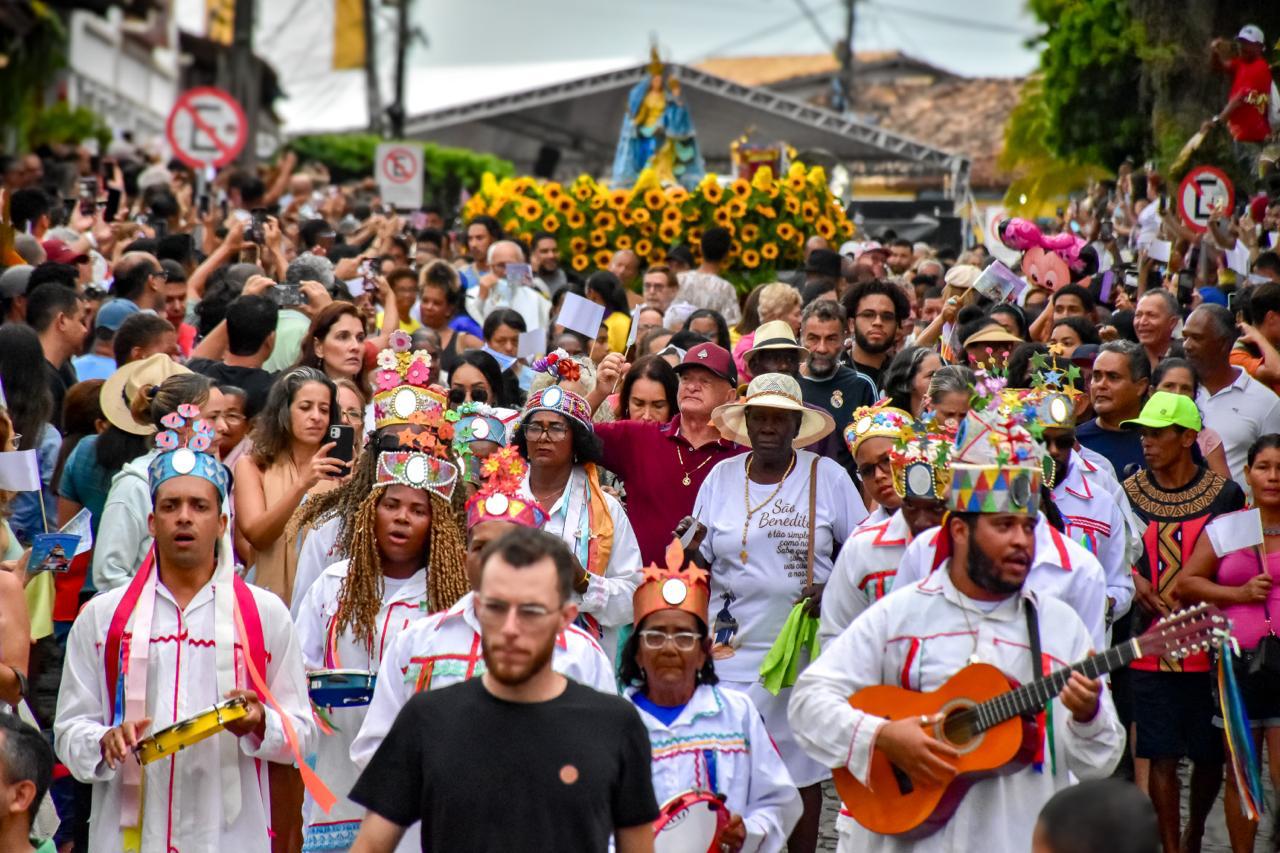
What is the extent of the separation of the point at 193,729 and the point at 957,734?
89.2 inches

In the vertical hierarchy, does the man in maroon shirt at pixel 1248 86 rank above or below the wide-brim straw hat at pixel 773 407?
above

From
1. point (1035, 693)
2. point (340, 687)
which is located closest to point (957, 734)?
point (1035, 693)

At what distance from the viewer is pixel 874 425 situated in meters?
8.33

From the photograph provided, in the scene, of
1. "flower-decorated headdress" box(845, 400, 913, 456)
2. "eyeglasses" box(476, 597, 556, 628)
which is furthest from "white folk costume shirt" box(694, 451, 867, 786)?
"eyeglasses" box(476, 597, 556, 628)

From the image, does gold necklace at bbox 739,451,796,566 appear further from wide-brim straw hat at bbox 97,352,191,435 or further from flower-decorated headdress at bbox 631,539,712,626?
wide-brim straw hat at bbox 97,352,191,435

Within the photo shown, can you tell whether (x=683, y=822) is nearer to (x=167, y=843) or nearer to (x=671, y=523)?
(x=167, y=843)

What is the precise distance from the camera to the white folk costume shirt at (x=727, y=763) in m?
6.38

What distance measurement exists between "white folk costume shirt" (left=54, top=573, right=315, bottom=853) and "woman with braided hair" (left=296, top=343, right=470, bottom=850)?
420 mm

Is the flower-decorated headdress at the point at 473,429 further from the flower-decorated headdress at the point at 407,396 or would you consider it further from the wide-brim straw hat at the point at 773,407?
the wide-brim straw hat at the point at 773,407

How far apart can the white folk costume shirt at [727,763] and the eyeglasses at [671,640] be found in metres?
0.19

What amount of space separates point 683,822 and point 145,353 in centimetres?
468

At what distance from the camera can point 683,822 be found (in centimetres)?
625

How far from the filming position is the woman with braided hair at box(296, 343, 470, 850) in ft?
22.6

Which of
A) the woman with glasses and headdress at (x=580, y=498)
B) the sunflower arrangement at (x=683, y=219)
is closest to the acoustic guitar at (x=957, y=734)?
the woman with glasses and headdress at (x=580, y=498)
